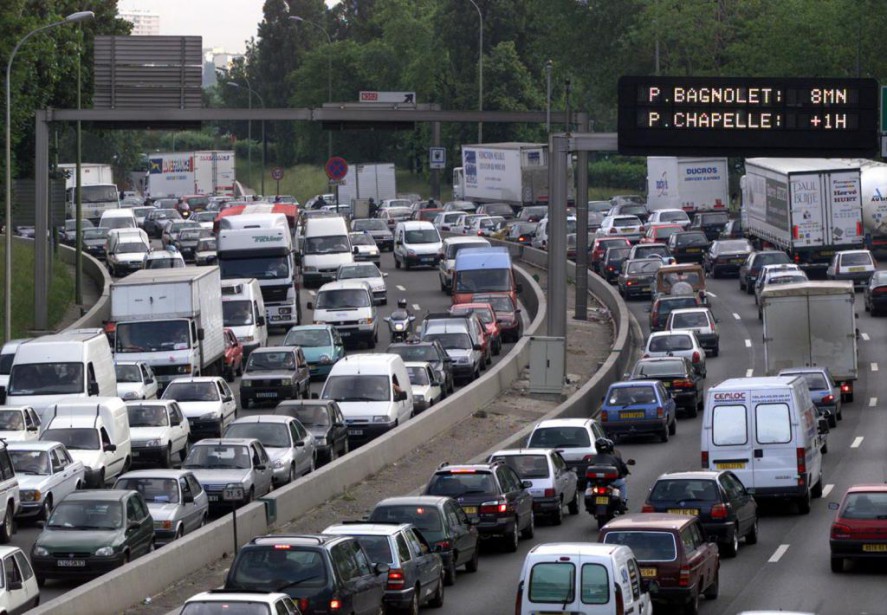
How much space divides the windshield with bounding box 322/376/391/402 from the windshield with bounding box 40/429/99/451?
6836 mm

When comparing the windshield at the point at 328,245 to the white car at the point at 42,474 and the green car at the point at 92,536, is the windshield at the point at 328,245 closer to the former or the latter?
the white car at the point at 42,474

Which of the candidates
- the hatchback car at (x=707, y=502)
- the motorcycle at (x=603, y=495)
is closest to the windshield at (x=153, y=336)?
the motorcycle at (x=603, y=495)

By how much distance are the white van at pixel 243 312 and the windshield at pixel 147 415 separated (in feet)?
46.9

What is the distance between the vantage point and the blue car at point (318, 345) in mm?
45562

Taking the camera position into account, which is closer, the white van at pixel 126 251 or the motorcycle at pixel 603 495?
the motorcycle at pixel 603 495

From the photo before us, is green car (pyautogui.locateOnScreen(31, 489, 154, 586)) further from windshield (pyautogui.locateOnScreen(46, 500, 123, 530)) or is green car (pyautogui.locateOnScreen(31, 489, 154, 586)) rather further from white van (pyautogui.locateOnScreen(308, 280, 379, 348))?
white van (pyautogui.locateOnScreen(308, 280, 379, 348))

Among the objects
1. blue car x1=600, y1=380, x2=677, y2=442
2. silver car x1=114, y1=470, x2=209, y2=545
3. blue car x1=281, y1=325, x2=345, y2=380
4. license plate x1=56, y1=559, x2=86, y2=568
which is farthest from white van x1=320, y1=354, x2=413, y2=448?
license plate x1=56, y1=559, x2=86, y2=568

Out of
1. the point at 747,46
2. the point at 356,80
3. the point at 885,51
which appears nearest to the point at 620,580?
the point at 885,51

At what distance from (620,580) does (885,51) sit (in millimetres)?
75453

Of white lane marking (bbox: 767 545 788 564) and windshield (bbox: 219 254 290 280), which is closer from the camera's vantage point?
white lane marking (bbox: 767 545 788 564)

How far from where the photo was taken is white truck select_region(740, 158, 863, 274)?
62.5 meters

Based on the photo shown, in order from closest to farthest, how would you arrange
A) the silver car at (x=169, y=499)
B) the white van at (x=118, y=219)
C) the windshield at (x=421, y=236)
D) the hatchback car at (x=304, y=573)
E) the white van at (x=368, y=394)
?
the hatchback car at (x=304, y=573) < the silver car at (x=169, y=499) < the white van at (x=368, y=394) < the windshield at (x=421, y=236) < the white van at (x=118, y=219)

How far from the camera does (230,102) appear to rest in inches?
6998

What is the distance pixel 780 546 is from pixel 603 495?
292 cm
